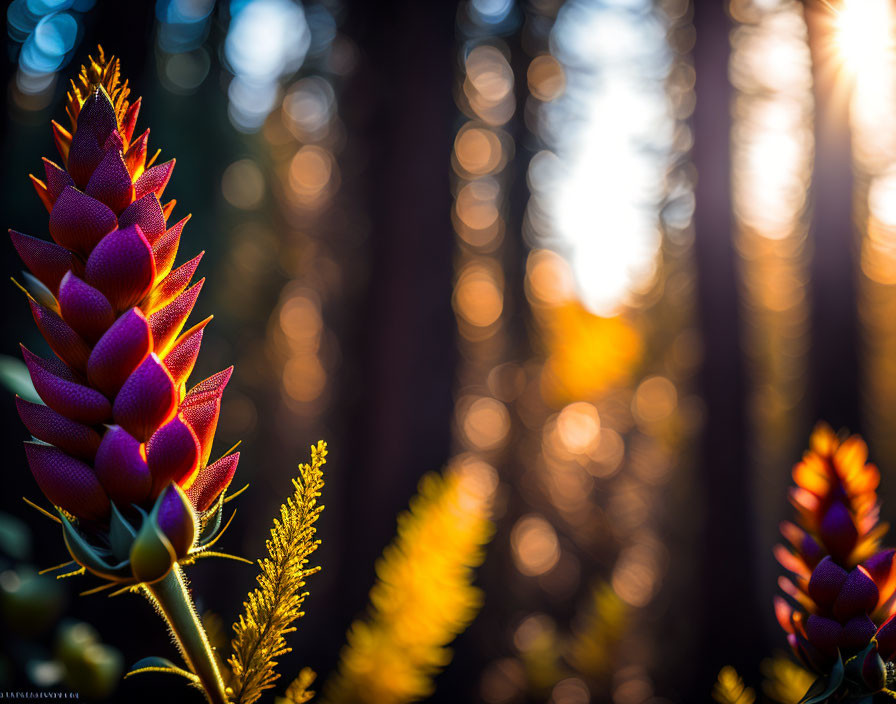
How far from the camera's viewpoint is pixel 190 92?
8.07ft

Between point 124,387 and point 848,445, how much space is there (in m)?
0.44

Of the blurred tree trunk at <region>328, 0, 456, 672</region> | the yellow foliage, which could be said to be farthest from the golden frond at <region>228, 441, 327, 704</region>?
the blurred tree trunk at <region>328, 0, 456, 672</region>

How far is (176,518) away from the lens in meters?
0.22

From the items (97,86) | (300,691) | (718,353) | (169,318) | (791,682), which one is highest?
(97,86)

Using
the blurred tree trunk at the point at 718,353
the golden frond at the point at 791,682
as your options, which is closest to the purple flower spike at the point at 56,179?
the golden frond at the point at 791,682

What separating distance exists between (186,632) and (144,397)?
0.11 m

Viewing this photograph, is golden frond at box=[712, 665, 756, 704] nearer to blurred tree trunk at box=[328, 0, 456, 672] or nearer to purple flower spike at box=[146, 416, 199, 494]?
purple flower spike at box=[146, 416, 199, 494]

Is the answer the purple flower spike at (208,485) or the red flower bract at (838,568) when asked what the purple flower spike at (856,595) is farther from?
the purple flower spike at (208,485)

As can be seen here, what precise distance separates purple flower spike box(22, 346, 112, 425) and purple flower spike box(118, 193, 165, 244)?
7cm

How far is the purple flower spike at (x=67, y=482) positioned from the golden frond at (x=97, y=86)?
154mm

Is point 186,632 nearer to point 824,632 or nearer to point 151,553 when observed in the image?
point 151,553

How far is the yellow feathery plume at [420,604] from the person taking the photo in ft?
1.27

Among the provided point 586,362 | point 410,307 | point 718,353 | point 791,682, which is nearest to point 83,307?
point 791,682

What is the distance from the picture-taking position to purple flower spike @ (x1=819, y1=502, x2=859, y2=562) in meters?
0.33
